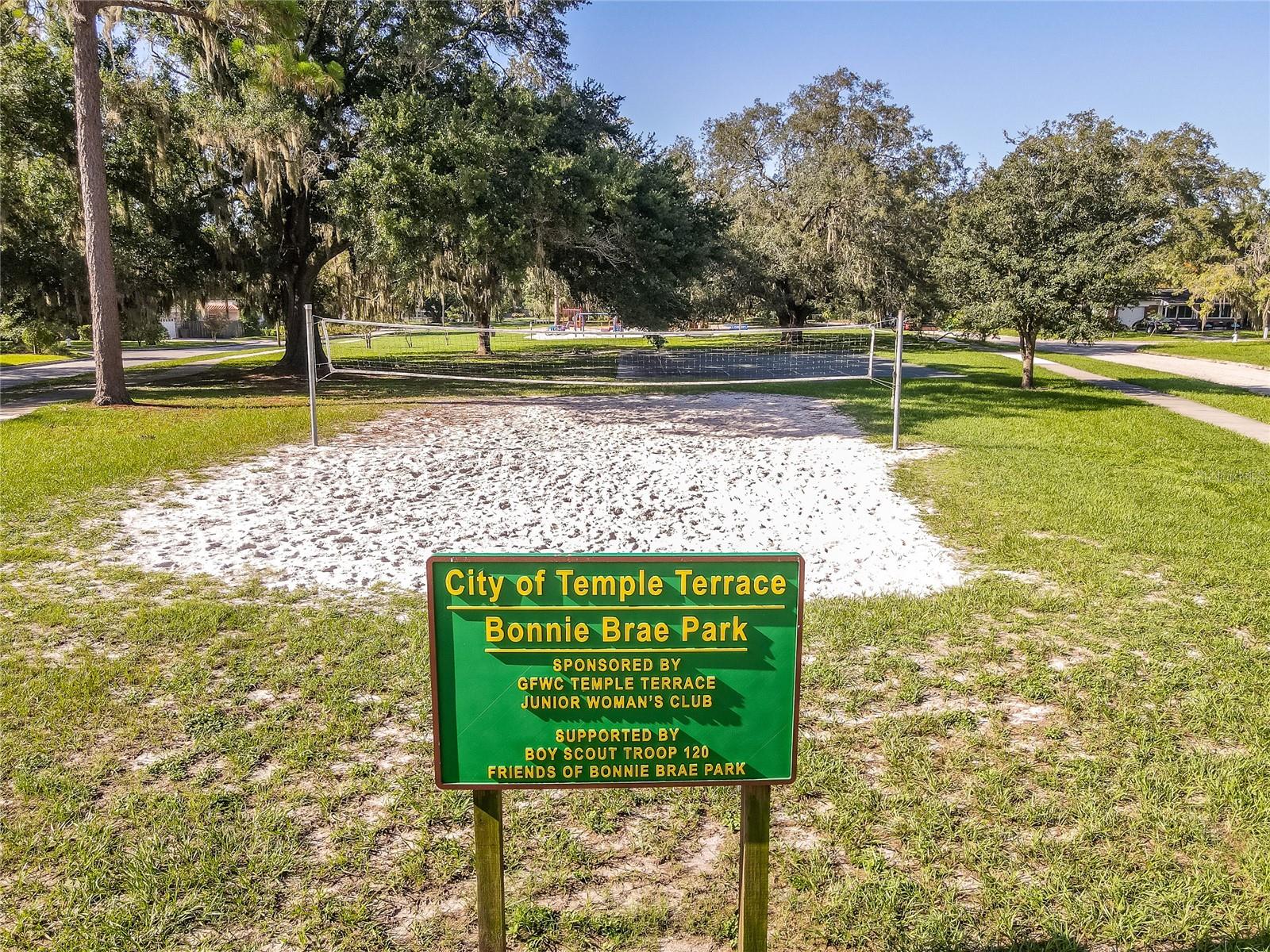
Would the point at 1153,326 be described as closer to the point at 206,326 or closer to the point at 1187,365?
the point at 1187,365

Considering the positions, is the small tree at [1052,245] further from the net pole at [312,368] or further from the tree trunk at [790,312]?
the net pole at [312,368]

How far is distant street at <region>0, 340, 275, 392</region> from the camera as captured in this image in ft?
66.9

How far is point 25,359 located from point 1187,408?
31527mm

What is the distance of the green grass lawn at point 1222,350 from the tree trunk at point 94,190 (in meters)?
30.4

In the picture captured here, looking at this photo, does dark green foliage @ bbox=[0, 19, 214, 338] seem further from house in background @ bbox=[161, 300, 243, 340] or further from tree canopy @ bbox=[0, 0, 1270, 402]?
house in background @ bbox=[161, 300, 243, 340]

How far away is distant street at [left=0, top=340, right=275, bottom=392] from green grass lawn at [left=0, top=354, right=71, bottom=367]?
57cm

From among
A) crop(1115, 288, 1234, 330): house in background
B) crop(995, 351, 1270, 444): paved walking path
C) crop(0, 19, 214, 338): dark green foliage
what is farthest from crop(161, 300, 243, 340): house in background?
crop(1115, 288, 1234, 330): house in background

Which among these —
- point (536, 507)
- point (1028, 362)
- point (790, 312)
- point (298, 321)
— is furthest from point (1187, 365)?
point (536, 507)

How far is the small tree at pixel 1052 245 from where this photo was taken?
1552cm

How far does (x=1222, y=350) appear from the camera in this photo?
33.3 meters

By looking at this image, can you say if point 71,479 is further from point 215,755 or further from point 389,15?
point 389,15

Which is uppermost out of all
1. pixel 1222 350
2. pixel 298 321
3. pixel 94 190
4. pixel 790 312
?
pixel 94 190

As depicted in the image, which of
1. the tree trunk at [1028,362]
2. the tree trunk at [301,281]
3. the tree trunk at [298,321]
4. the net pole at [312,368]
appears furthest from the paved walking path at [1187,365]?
the tree trunk at [298,321]

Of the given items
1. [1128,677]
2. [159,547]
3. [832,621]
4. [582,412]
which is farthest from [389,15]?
[1128,677]
